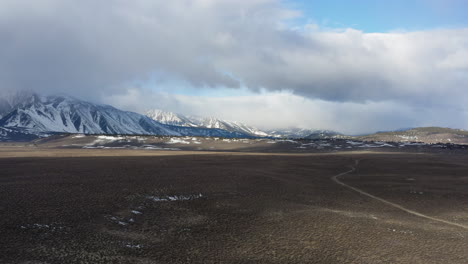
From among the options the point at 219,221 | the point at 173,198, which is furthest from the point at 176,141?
the point at 219,221

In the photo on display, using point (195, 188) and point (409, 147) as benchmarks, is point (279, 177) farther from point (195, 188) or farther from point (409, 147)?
point (409, 147)

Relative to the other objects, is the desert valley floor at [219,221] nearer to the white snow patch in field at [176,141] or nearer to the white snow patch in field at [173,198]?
the white snow patch in field at [173,198]

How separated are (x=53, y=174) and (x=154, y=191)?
1675 centimetres

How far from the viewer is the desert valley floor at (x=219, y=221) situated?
16141mm

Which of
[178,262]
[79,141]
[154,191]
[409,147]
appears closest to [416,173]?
[154,191]

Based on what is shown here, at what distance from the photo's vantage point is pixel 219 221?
22.0m

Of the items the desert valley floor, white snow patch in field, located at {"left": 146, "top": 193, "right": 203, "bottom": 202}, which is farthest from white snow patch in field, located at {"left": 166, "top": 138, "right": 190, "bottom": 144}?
white snow patch in field, located at {"left": 146, "top": 193, "right": 203, "bottom": 202}

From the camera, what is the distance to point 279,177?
140ft

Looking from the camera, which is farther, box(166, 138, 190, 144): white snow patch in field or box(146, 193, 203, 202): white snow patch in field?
box(166, 138, 190, 144): white snow patch in field

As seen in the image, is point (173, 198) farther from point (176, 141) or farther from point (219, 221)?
point (176, 141)

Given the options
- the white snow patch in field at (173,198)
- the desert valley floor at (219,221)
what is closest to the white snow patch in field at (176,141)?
the desert valley floor at (219,221)

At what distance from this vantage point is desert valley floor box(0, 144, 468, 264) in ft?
53.0

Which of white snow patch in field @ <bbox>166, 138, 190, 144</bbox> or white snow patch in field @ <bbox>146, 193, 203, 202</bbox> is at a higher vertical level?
white snow patch in field @ <bbox>166, 138, 190, 144</bbox>

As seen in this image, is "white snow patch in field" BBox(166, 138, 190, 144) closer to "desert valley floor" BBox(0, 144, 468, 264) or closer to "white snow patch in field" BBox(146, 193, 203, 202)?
"desert valley floor" BBox(0, 144, 468, 264)
